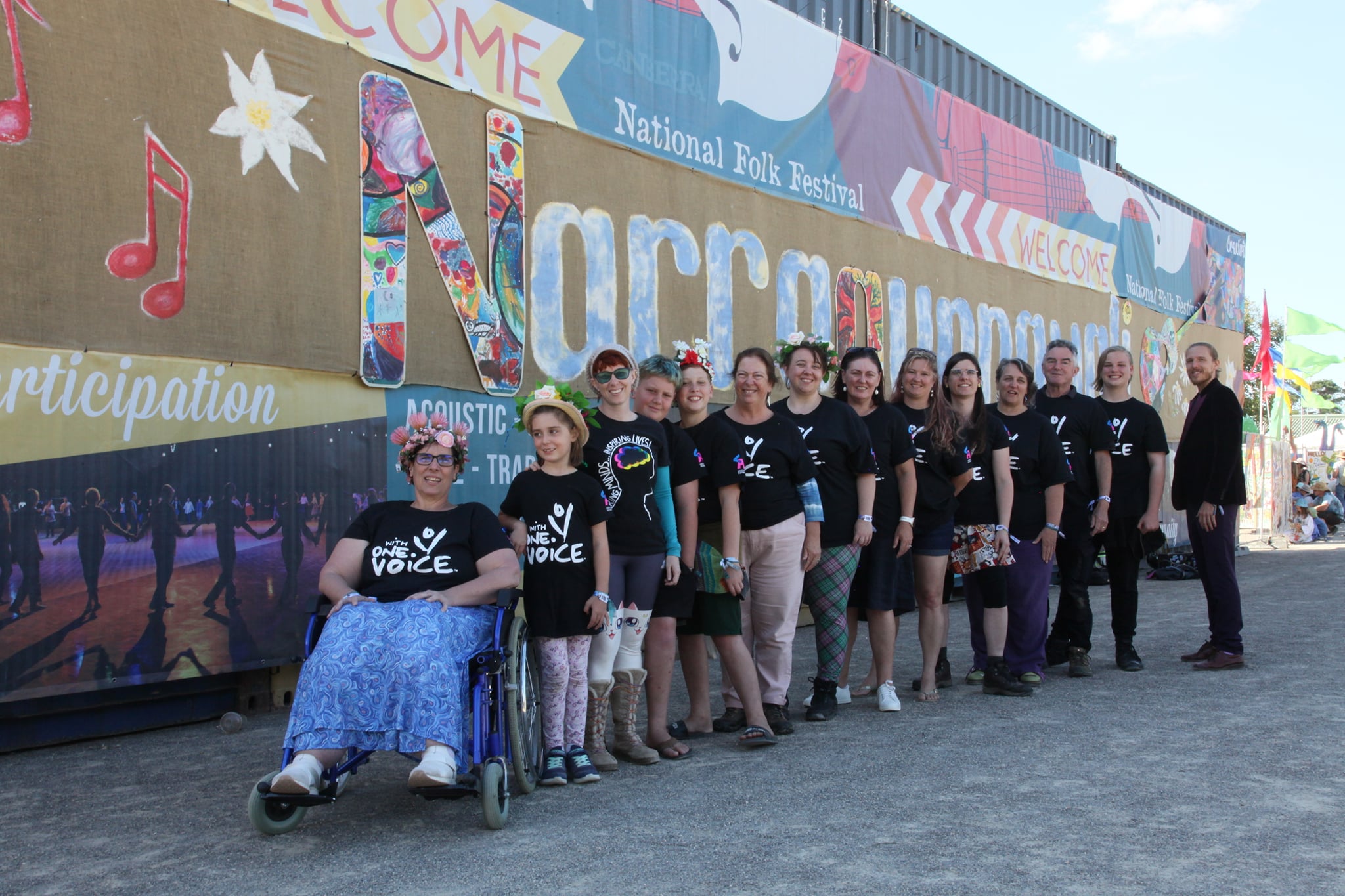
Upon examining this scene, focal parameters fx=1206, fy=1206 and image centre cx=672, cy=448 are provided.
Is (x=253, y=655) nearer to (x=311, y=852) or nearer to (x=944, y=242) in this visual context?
(x=311, y=852)

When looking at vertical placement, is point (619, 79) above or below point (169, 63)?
above

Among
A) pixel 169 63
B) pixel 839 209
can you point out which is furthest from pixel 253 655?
pixel 839 209

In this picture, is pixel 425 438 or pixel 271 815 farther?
pixel 425 438

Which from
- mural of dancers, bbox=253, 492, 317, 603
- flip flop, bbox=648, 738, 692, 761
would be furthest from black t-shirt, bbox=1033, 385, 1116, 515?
mural of dancers, bbox=253, 492, 317, 603

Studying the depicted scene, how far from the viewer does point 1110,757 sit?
14.6ft

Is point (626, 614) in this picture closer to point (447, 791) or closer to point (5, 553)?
point (447, 791)

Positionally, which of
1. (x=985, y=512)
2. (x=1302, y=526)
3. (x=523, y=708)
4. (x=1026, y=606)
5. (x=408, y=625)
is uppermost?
(x=985, y=512)

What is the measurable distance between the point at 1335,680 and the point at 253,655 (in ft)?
17.4

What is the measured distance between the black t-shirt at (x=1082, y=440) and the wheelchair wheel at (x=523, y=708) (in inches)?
139

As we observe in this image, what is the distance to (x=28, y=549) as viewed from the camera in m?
4.83

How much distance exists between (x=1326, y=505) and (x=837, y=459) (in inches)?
735

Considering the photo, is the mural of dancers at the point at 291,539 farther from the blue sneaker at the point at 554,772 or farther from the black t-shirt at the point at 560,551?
the blue sneaker at the point at 554,772

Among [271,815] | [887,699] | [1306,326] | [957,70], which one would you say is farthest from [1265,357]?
[271,815]

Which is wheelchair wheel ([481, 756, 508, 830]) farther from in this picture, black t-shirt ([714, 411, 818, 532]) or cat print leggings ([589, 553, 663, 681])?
black t-shirt ([714, 411, 818, 532])
